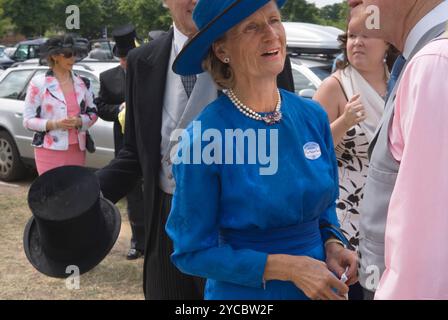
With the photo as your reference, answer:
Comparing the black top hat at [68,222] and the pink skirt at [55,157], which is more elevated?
the black top hat at [68,222]

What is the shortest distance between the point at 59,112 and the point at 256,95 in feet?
10.8

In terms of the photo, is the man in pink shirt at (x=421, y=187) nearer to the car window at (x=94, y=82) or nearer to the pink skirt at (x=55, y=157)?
the pink skirt at (x=55, y=157)

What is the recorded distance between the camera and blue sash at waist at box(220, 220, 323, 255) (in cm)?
166

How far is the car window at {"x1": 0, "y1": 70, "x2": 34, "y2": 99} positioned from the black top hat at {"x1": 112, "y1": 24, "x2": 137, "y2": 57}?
9.63 ft

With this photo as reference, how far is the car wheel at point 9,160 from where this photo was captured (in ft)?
25.3

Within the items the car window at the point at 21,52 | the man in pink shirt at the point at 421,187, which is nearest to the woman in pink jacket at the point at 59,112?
the man in pink shirt at the point at 421,187

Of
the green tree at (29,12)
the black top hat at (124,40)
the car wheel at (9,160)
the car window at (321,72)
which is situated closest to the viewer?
the black top hat at (124,40)

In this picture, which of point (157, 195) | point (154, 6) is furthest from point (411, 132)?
point (154, 6)

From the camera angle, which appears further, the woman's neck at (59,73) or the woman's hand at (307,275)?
the woman's neck at (59,73)

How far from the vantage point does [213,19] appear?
1686mm

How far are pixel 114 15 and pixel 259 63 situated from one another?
137 feet

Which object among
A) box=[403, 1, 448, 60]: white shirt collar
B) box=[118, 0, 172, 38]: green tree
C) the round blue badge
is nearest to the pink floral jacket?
the round blue badge

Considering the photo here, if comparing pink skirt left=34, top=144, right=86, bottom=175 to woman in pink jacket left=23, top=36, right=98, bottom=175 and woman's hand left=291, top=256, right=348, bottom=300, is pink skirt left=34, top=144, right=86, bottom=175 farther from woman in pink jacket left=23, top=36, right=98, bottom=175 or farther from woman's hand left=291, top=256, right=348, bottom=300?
woman's hand left=291, top=256, right=348, bottom=300

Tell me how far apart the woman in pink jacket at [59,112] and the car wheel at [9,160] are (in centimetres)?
314
